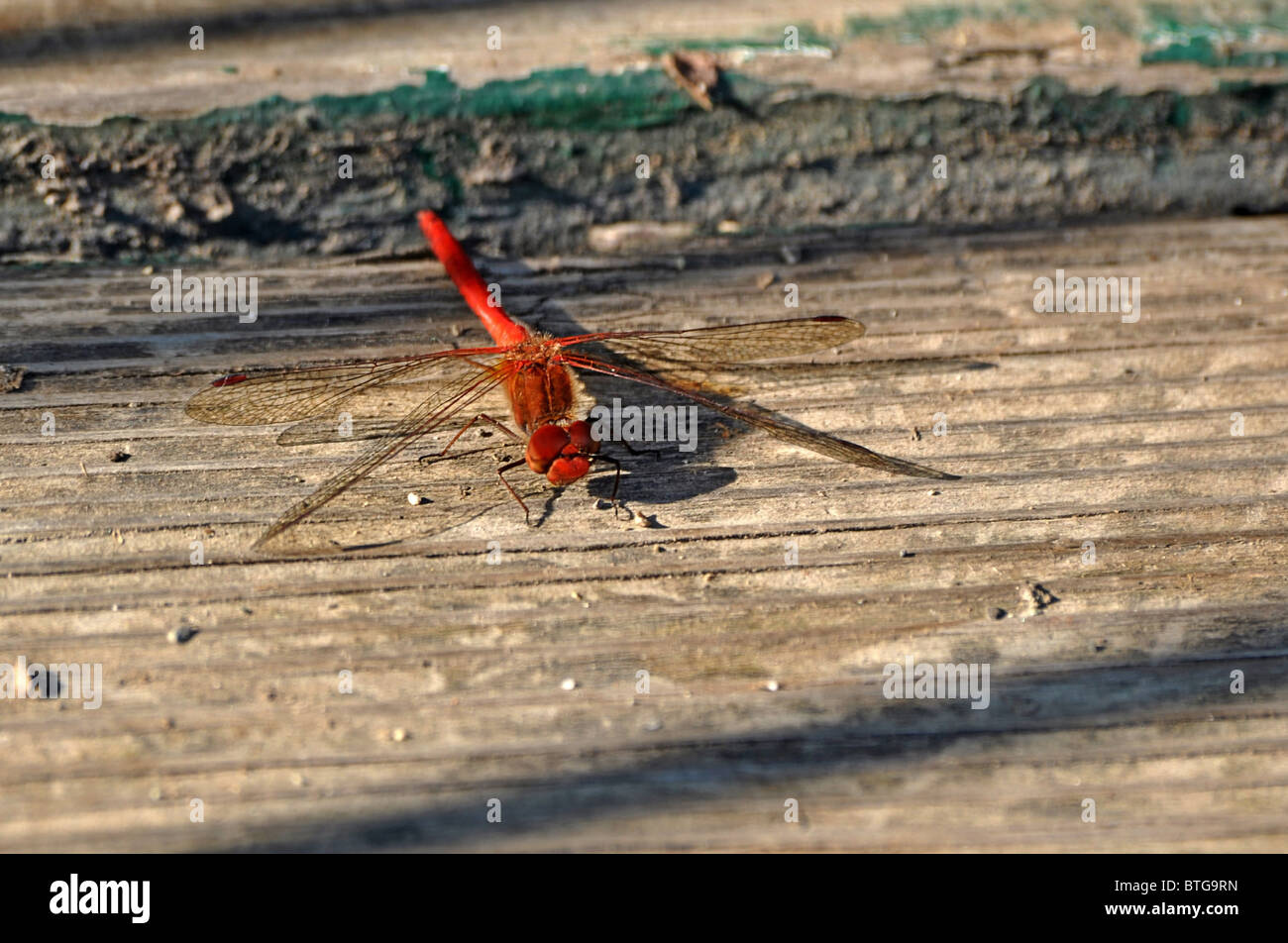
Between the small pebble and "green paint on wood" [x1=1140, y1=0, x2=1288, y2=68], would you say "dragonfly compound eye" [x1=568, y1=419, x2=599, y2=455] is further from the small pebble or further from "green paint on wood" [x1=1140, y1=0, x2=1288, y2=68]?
"green paint on wood" [x1=1140, y1=0, x2=1288, y2=68]

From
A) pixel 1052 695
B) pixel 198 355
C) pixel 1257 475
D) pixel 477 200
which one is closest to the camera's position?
pixel 1052 695

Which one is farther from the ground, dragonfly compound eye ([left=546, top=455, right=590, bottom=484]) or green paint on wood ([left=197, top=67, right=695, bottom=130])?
green paint on wood ([left=197, top=67, right=695, bottom=130])

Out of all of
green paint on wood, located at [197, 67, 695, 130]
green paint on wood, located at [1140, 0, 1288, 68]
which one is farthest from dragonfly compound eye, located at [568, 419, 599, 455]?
green paint on wood, located at [1140, 0, 1288, 68]

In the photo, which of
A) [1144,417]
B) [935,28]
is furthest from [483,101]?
[1144,417]

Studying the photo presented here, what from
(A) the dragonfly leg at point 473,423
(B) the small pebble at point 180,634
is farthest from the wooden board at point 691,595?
(A) the dragonfly leg at point 473,423

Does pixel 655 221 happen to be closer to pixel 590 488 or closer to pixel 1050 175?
pixel 590 488

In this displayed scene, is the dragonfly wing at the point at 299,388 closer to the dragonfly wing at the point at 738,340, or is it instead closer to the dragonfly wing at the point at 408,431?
the dragonfly wing at the point at 408,431
